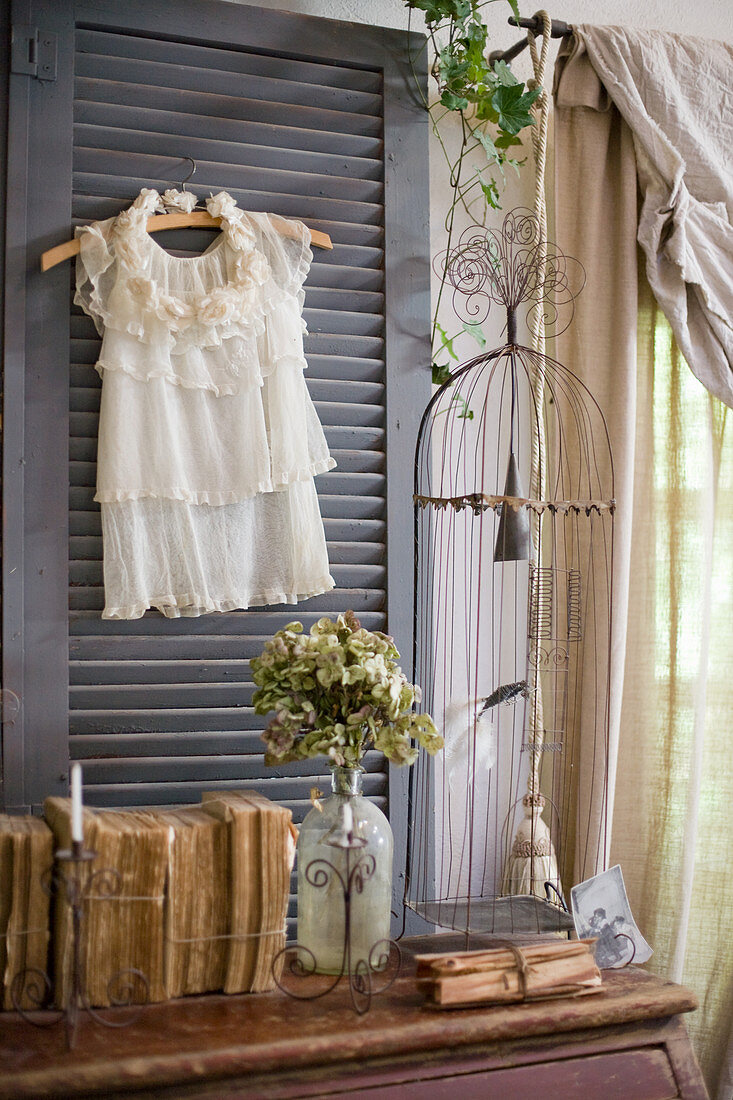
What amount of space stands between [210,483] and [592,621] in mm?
834

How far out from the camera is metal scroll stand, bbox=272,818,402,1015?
1.31m

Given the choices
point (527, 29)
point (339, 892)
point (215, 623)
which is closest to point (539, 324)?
point (527, 29)

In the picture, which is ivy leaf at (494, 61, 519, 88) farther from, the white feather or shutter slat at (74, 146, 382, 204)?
the white feather

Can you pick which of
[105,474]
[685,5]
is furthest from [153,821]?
[685,5]

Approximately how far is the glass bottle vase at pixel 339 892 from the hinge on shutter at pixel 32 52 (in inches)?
49.6

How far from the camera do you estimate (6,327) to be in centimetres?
160

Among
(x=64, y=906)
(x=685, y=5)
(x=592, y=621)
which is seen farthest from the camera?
(x=685, y=5)

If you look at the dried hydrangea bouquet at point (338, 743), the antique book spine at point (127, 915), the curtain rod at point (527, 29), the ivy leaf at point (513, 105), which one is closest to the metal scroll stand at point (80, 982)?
the antique book spine at point (127, 915)

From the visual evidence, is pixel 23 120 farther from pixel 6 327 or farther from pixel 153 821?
pixel 153 821

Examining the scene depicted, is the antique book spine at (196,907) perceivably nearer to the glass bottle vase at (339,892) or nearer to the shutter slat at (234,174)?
the glass bottle vase at (339,892)

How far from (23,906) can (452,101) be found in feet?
5.03

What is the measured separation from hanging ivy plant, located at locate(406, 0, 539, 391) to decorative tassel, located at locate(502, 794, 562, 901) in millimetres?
771

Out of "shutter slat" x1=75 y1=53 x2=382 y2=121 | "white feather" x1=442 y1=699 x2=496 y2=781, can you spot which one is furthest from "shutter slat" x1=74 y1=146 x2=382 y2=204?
"white feather" x1=442 y1=699 x2=496 y2=781

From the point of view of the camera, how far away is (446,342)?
1.91m
